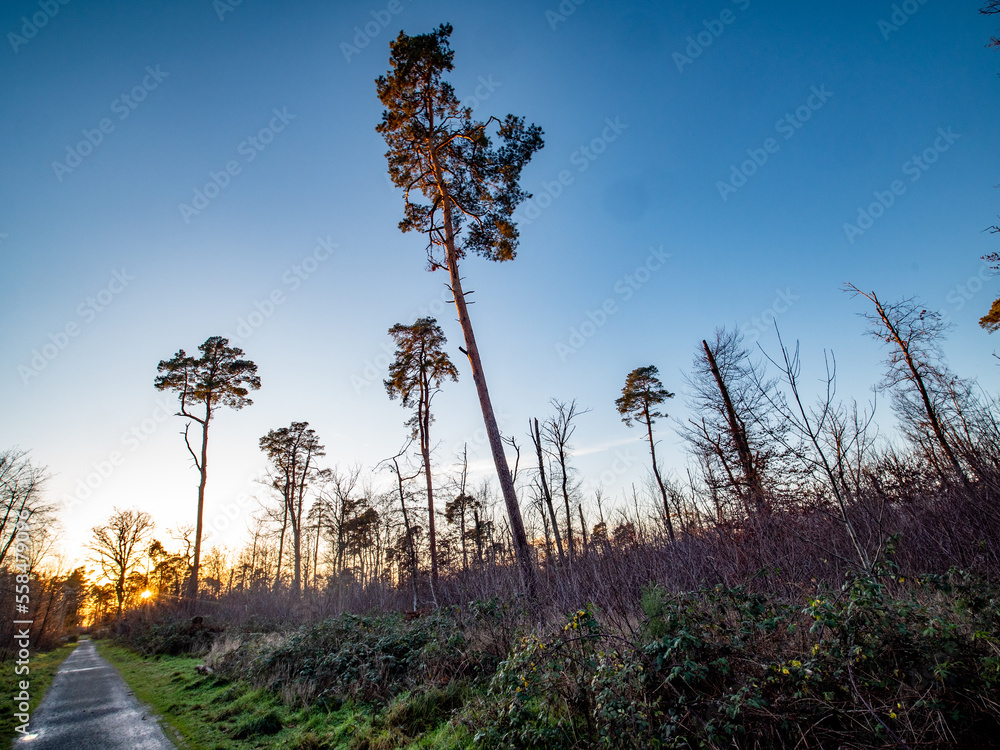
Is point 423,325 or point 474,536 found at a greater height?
point 423,325

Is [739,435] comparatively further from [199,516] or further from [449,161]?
[199,516]

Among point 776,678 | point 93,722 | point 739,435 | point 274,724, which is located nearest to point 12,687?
point 93,722

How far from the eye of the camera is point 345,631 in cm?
827

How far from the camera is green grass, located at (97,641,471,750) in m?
4.49

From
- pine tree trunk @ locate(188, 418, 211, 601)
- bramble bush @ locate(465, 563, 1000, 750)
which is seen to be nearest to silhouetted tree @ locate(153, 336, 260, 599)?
pine tree trunk @ locate(188, 418, 211, 601)

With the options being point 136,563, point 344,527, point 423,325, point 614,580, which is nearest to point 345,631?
→ point 614,580

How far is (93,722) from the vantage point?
632 cm

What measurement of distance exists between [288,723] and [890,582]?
828 centimetres

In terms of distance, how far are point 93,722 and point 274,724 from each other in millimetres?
3444

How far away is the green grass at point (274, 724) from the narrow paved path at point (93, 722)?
26 centimetres

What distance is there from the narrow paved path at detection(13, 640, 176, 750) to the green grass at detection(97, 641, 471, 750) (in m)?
0.26


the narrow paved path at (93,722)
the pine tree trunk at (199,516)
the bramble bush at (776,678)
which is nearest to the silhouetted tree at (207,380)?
the pine tree trunk at (199,516)

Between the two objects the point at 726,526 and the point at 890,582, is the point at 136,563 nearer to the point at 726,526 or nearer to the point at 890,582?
the point at 726,526

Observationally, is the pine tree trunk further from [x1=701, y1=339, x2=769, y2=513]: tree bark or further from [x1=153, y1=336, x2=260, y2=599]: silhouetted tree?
[x1=701, y1=339, x2=769, y2=513]: tree bark
